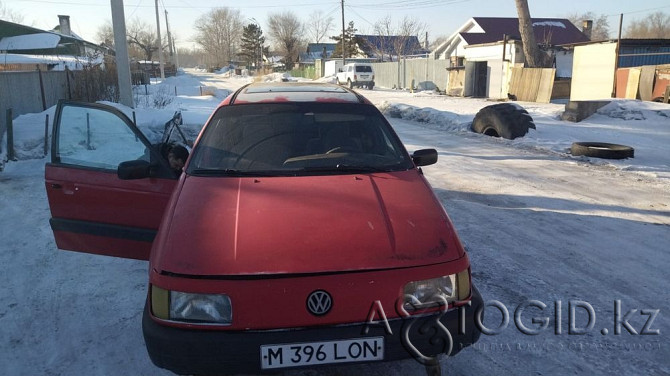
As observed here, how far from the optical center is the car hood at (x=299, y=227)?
2.28 m

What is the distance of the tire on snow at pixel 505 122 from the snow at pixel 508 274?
8.46 ft

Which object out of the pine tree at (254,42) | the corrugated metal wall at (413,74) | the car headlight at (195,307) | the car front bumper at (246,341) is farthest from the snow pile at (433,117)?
the pine tree at (254,42)

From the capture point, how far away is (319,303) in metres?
2.21

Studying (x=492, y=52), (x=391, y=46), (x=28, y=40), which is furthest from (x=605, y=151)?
(x=391, y=46)

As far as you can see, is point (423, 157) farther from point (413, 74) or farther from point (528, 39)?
point (413, 74)

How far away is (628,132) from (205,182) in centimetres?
1155

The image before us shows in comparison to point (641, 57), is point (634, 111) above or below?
below

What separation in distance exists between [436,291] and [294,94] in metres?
2.25

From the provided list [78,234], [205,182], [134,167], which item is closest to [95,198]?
[78,234]

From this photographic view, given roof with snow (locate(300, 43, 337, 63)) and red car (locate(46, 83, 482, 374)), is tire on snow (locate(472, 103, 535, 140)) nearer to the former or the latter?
red car (locate(46, 83, 482, 374))

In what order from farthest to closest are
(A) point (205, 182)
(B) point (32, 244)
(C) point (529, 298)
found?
(B) point (32, 244) → (C) point (529, 298) → (A) point (205, 182)

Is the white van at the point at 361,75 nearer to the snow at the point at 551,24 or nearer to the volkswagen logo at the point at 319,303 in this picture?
the snow at the point at 551,24

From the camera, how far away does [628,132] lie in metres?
11.4

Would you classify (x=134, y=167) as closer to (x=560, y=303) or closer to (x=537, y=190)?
(x=560, y=303)
